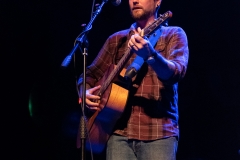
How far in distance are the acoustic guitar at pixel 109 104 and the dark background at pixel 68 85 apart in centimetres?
152

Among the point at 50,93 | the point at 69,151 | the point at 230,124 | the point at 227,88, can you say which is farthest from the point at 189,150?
the point at 50,93

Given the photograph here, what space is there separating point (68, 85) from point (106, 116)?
1949 mm

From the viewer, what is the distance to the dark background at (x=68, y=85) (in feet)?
14.1

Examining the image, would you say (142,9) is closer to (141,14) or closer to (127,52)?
(141,14)

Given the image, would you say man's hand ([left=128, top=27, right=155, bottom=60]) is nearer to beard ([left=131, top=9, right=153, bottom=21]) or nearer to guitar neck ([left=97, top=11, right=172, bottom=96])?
guitar neck ([left=97, top=11, right=172, bottom=96])

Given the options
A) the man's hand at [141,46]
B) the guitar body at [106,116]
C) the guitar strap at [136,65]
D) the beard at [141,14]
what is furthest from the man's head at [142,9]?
the man's hand at [141,46]

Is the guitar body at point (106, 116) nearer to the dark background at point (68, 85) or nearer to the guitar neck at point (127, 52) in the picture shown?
the guitar neck at point (127, 52)

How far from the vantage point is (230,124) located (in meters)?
4.29

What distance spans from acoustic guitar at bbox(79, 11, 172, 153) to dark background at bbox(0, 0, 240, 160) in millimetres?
1520

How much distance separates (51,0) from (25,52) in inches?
28.9

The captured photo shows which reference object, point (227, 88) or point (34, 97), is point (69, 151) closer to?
point (34, 97)

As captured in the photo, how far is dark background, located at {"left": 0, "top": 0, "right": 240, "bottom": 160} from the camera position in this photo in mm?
4309

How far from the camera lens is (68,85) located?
4523 millimetres

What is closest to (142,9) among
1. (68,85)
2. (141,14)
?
(141,14)
